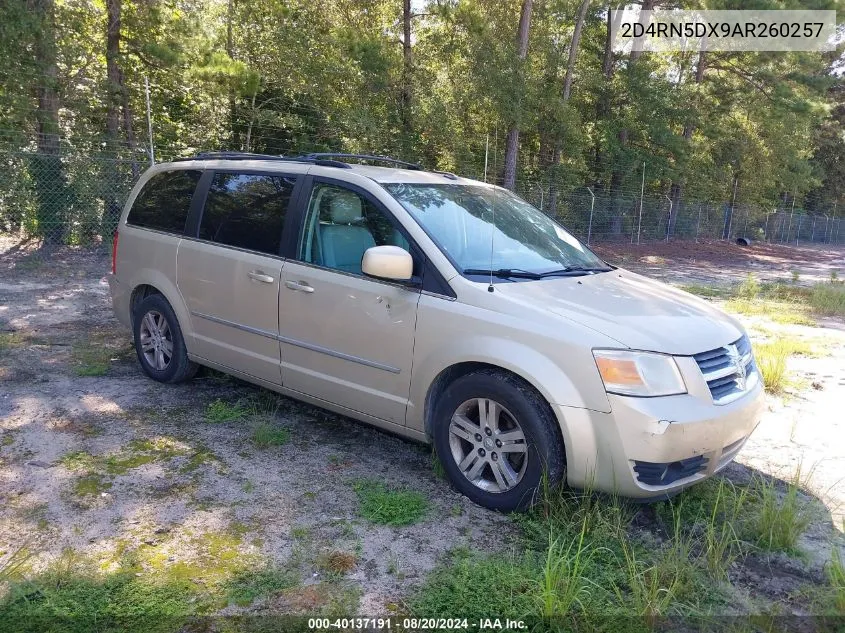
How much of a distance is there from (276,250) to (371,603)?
2505 mm

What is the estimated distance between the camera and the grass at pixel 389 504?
344 cm

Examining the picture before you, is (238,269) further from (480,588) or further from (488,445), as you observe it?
(480,588)

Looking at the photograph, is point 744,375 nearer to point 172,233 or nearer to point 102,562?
point 102,562

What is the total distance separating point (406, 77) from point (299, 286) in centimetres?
1571

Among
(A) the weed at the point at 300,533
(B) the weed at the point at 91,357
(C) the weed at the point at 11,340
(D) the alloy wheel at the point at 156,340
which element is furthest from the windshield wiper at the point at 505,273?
(C) the weed at the point at 11,340

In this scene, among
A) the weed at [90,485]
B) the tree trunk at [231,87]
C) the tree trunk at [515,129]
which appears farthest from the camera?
A: the tree trunk at [515,129]

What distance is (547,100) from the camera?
21.5 meters

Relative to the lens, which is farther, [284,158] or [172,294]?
[172,294]

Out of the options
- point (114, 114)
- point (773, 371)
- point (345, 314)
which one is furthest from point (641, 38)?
point (345, 314)

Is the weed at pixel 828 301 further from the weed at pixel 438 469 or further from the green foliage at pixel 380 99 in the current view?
the weed at pixel 438 469

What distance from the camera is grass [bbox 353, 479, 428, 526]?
11.3 ft

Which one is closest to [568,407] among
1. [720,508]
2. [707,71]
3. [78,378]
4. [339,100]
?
[720,508]

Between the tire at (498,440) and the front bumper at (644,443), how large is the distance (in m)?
0.12

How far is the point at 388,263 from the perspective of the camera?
364 cm
